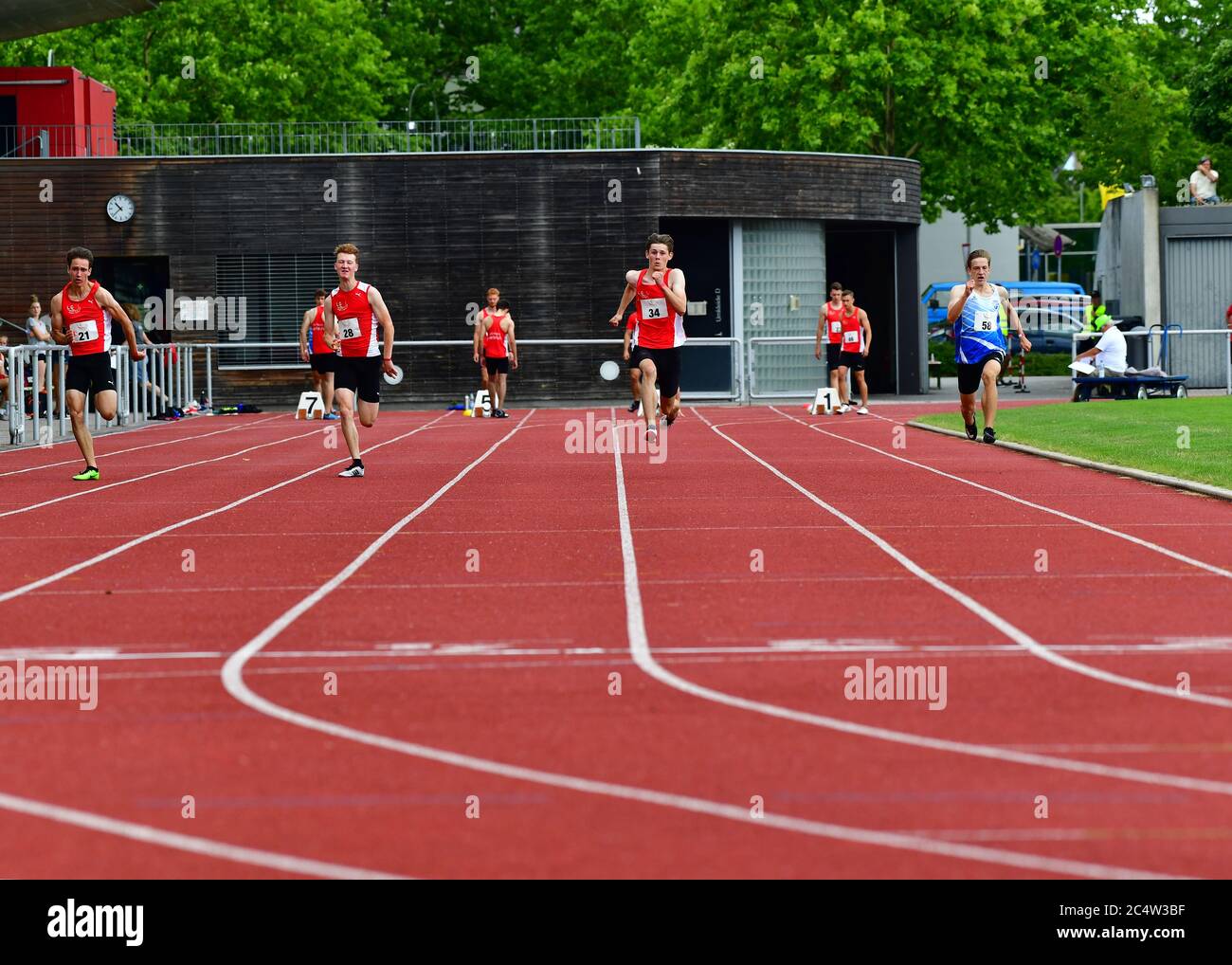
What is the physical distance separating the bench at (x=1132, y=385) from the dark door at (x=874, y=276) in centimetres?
1150

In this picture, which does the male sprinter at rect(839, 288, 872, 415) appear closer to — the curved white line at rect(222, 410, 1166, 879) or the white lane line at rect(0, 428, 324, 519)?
the white lane line at rect(0, 428, 324, 519)

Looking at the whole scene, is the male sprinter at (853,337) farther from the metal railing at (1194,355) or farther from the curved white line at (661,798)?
the curved white line at (661,798)

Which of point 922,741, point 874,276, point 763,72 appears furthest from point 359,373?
point 763,72

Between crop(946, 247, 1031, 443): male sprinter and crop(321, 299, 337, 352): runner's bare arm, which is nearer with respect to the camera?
crop(321, 299, 337, 352): runner's bare arm

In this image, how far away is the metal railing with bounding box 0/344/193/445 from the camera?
2483cm

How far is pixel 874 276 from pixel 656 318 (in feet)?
82.7

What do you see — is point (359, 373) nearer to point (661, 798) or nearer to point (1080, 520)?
point (1080, 520)

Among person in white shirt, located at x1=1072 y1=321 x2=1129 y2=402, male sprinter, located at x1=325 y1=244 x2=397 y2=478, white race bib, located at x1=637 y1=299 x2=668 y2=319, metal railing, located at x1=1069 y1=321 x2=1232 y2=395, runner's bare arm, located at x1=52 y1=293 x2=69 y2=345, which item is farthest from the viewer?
metal railing, located at x1=1069 y1=321 x2=1232 y2=395

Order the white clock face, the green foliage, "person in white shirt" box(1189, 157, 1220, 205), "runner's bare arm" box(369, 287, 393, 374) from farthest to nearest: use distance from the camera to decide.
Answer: the green foliage < "person in white shirt" box(1189, 157, 1220, 205) < the white clock face < "runner's bare arm" box(369, 287, 393, 374)

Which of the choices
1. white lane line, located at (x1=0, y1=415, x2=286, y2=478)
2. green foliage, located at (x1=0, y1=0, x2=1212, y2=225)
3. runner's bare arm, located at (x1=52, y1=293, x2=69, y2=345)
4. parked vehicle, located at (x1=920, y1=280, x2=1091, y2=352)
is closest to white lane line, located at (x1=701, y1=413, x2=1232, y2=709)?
runner's bare arm, located at (x1=52, y1=293, x2=69, y2=345)

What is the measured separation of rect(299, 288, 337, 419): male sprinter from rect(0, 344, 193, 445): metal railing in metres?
2.46

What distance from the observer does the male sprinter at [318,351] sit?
2880cm

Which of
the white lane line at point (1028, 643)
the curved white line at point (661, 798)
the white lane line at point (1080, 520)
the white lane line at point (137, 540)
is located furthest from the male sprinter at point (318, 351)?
the curved white line at point (661, 798)

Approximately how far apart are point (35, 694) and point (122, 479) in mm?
11985
